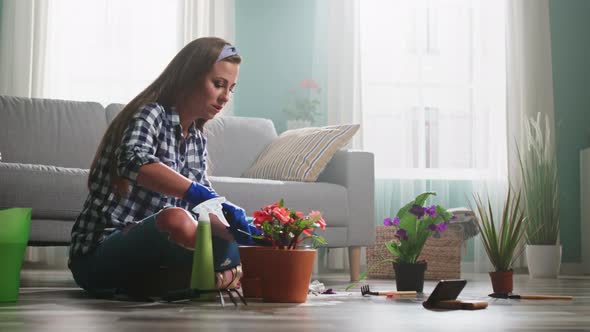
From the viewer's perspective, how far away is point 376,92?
4.93m

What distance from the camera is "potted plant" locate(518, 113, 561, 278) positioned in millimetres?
4242

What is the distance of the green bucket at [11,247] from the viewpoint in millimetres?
1949

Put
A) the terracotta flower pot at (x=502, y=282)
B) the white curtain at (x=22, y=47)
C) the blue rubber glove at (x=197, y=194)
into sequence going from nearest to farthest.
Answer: the blue rubber glove at (x=197, y=194), the terracotta flower pot at (x=502, y=282), the white curtain at (x=22, y=47)

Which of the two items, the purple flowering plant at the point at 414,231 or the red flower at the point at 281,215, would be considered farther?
the purple flowering plant at the point at 414,231

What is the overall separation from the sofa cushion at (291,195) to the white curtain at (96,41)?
170cm

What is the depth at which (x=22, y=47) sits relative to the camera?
462 cm

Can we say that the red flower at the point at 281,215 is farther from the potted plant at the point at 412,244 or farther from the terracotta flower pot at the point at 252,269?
the potted plant at the point at 412,244

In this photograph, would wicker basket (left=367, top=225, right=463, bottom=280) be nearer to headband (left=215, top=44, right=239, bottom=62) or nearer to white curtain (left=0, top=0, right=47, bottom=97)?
headband (left=215, top=44, right=239, bottom=62)

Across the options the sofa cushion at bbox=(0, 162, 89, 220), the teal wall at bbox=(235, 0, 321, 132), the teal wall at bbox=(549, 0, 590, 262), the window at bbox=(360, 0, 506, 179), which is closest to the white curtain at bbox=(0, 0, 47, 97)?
the teal wall at bbox=(235, 0, 321, 132)

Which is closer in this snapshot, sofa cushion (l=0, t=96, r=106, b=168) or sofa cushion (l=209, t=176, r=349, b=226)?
sofa cushion (l=209, t=176, r=349, b=226)

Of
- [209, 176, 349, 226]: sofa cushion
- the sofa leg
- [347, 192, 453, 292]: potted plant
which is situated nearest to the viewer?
[347, 192, 453, 292]: potted plant

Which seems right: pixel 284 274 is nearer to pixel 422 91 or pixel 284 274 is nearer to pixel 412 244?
pixel 412 244

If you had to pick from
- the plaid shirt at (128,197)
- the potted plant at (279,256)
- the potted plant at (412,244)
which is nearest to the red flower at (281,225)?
the potted plant at (279,256)

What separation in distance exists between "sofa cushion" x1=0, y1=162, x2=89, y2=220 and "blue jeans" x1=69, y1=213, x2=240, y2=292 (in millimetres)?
847
